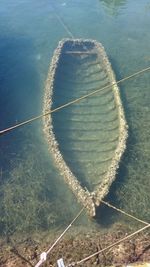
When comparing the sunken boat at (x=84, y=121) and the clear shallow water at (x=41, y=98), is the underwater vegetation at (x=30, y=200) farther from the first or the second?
the sunken boat at (x=84, y=121)

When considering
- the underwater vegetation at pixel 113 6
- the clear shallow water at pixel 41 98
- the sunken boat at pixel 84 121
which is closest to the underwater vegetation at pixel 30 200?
the clear shallow water at pixel 41 98

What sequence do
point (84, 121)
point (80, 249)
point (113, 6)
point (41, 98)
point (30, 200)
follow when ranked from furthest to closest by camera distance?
point (113, 6), point (41, 98), point (84, 121), point (30, 200), point (80, 249)

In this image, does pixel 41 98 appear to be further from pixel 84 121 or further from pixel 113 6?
pixel 113 6

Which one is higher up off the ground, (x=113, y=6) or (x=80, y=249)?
(x=113, y=6)

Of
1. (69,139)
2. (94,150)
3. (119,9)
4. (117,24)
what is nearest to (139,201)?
(94,150)

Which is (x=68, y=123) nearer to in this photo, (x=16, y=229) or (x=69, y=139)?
(x=69, y=139)

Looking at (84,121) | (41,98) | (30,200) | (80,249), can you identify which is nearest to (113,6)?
(41,98)
